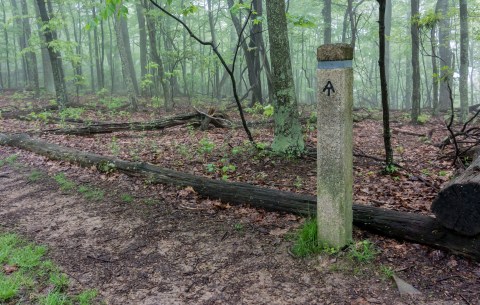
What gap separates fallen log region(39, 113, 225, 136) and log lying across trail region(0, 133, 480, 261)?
106 inches

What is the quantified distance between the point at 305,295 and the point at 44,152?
7.23 m

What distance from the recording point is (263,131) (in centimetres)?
1060

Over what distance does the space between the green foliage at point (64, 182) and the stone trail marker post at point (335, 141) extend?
4.63 meters

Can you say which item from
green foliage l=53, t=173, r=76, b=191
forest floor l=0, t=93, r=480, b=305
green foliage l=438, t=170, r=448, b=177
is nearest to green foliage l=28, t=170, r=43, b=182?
forest floor l=0, t=93, r=480, b=305

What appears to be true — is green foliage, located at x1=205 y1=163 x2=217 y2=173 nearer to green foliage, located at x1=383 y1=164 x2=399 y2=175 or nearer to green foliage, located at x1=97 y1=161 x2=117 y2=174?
green foliage, located at x1=97 y1=161 x2=117 y2=174

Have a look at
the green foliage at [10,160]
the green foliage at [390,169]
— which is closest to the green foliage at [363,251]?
the green foliage at [390,169]

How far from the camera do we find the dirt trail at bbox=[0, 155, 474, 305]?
3312 millimetres

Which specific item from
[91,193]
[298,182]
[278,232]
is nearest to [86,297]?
[278,232]

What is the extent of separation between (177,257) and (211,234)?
618 millimetres

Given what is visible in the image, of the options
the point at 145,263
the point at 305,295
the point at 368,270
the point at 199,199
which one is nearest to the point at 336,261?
the point at 368,270

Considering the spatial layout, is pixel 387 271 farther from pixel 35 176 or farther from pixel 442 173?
pixel 35 176

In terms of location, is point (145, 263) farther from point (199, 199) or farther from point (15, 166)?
point (15, 166)

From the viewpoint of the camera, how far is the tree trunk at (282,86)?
269 inches

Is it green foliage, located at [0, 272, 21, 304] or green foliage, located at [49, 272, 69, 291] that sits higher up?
green foliage, located at [0, 272, 21, 304]
